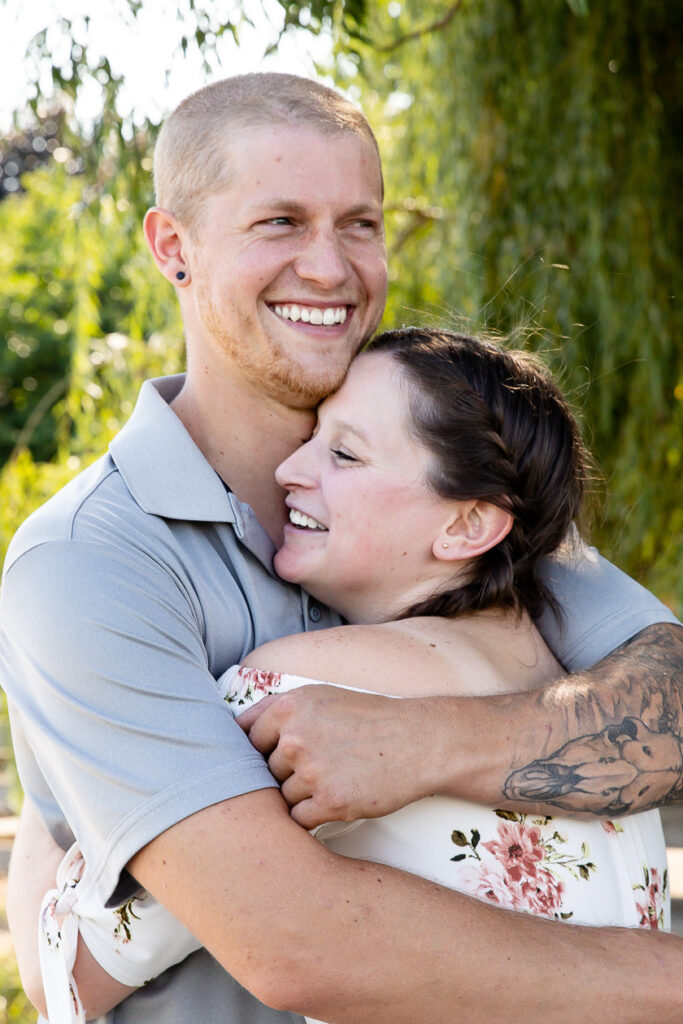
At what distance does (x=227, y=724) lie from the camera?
1.33m

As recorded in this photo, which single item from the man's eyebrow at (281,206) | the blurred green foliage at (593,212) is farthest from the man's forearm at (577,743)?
the blurred green foliage at (593,212)

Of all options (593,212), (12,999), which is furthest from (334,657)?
(12,999)

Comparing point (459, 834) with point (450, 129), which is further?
point (450, 129)

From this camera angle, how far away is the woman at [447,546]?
150 centimetres

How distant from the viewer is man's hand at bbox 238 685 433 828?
131 centimetres

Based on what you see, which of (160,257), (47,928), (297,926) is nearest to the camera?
(297,926)

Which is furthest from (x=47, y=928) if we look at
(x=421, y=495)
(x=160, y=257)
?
(x=160, y=257)

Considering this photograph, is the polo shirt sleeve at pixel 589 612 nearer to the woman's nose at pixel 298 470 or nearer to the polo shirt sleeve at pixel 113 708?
the woman's nose at pixel 298 470

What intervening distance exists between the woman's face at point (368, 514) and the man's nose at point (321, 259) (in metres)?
0.19

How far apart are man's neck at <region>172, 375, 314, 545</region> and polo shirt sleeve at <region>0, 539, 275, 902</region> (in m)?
0.54

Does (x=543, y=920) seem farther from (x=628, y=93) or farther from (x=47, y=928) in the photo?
(x=628, y=93)

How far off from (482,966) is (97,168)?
307 cm

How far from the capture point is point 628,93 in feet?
11.7

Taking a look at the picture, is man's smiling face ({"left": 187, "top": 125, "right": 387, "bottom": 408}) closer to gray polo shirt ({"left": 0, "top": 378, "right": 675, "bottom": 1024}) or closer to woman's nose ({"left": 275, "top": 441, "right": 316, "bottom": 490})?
woman's nose ({"left": 275, "top": 441, "right": 316, "bottom": 490})
